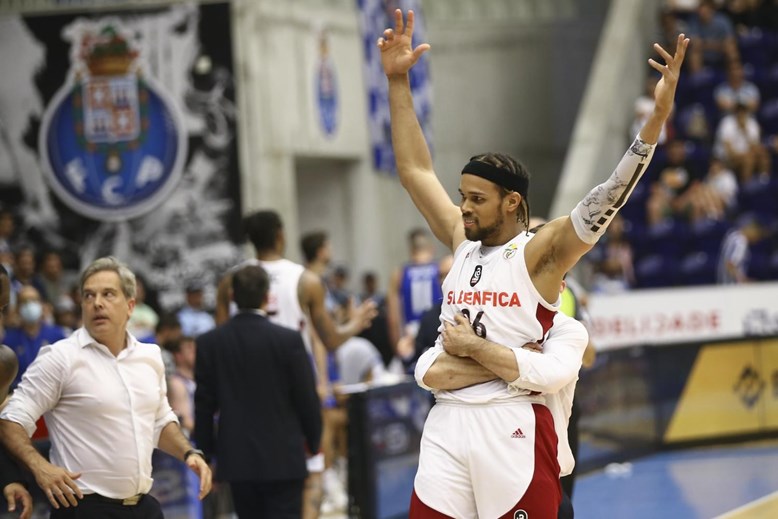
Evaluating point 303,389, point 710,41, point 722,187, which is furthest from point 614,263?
point 303,389

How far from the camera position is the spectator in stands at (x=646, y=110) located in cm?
2201

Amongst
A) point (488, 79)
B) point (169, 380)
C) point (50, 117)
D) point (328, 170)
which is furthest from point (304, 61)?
point (169, 380)

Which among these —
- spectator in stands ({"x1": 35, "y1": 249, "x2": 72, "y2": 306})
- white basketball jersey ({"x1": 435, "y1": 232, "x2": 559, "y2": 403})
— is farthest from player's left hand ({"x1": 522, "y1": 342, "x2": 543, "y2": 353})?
spectator in stands ({"x1": 35, "y1": 249, "x2": 72, "y2": 306})

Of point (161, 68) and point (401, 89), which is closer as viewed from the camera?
point (401, 89)

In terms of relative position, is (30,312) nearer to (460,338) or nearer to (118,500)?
(118,500)

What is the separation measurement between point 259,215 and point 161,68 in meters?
9.60

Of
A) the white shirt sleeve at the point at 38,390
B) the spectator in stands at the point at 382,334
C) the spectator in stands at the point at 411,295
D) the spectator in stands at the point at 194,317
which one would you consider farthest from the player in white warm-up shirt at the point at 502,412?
the spectator in stands at the point at 382,334

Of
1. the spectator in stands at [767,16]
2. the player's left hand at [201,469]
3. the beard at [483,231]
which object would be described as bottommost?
the player's left hand at [201,469]

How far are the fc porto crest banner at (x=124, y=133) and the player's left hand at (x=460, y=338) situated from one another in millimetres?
12814

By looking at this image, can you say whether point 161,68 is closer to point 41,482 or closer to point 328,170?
point 328,170

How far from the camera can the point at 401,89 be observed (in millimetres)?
7051

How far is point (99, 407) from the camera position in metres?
6.72

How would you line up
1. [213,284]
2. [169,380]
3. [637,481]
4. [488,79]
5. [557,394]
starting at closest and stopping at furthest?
[557,394] → [169,380] → [637,481] → [213,284] → [488,79]

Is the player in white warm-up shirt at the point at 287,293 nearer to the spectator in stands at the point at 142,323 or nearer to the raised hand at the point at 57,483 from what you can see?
the raised hand at the point at 57,483
